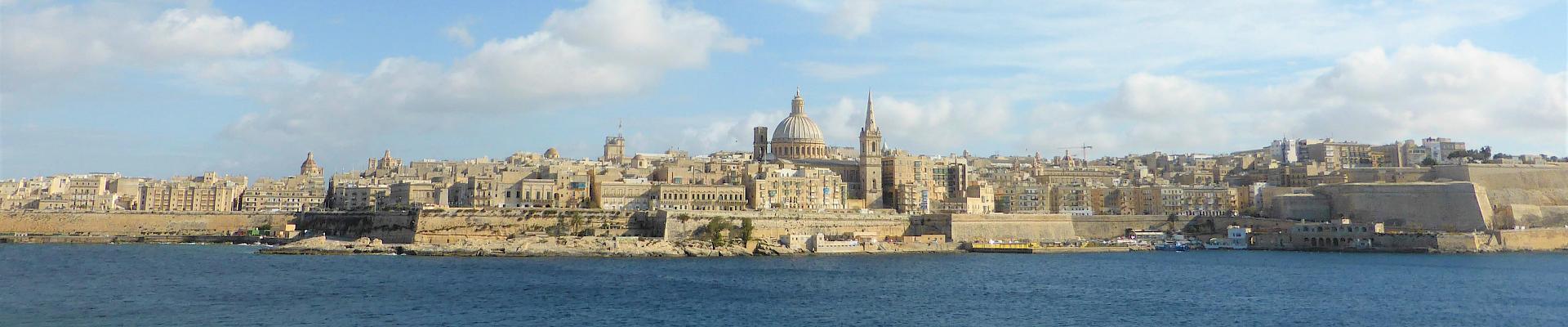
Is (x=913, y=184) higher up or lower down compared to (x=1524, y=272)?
higher up

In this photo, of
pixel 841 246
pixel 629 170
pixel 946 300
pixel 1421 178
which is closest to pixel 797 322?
pixel 946 300

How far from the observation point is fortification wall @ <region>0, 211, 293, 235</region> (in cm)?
6091

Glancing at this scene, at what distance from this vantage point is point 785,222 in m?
55.3

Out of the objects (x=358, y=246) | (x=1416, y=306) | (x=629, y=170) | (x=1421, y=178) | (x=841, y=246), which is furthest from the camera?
(x=1421, y=178)

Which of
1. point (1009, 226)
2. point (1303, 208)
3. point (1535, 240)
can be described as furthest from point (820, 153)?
point (1535, 240)

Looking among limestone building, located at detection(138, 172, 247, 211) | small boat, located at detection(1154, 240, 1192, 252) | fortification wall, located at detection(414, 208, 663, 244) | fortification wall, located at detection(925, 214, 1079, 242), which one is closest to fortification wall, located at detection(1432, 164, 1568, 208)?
small boat, located at detection(1154, 240, 1192, 252)

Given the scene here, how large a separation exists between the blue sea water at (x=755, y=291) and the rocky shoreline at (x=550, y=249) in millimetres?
1702

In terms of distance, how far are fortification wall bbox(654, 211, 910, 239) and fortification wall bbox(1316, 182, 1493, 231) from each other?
2271 cm

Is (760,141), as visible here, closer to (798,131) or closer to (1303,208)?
(798,131)

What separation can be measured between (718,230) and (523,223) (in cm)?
852

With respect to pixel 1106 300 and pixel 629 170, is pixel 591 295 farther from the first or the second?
pixel 629 170

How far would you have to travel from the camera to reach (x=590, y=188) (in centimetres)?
6016

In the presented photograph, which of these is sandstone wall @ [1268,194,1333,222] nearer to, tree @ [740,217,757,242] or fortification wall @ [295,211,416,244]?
tree @ [740,217,757,242]

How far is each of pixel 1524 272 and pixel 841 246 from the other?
24.8 meters
